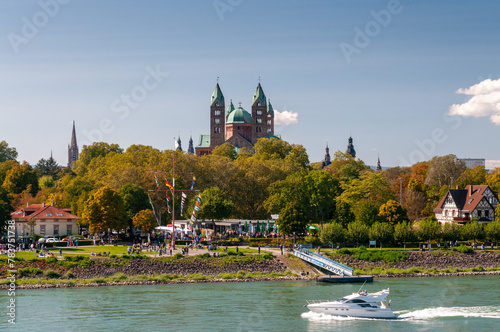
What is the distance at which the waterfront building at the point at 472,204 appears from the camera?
98.5 metres

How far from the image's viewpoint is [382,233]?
78.7 m

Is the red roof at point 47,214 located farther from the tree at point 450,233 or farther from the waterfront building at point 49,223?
the tree at point 450,233

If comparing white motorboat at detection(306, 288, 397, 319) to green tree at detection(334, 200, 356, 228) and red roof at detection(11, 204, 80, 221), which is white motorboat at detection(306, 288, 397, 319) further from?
red roof at detection(11, 204, 80, 221)

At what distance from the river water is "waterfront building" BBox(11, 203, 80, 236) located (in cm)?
3176

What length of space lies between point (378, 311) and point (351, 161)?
111 meters

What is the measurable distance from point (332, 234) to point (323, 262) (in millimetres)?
10208

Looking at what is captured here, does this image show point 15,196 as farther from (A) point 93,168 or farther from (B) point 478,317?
(B) point 478,317

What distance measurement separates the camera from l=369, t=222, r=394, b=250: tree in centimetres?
7869

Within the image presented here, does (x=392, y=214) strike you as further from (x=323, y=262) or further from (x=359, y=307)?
(x=359, y=307)

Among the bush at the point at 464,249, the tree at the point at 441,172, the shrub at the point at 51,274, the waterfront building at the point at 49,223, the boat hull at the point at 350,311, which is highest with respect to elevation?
the tree at the point at 441,172

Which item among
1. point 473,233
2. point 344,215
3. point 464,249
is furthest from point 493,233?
point 344,215

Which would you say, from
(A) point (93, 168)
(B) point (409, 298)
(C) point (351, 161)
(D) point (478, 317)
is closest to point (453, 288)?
(B) point (409, 298)

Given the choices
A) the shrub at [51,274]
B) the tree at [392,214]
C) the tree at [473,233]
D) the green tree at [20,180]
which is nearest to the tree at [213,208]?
the tree at [392,214]

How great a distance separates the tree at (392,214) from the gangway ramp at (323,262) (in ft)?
57.5
